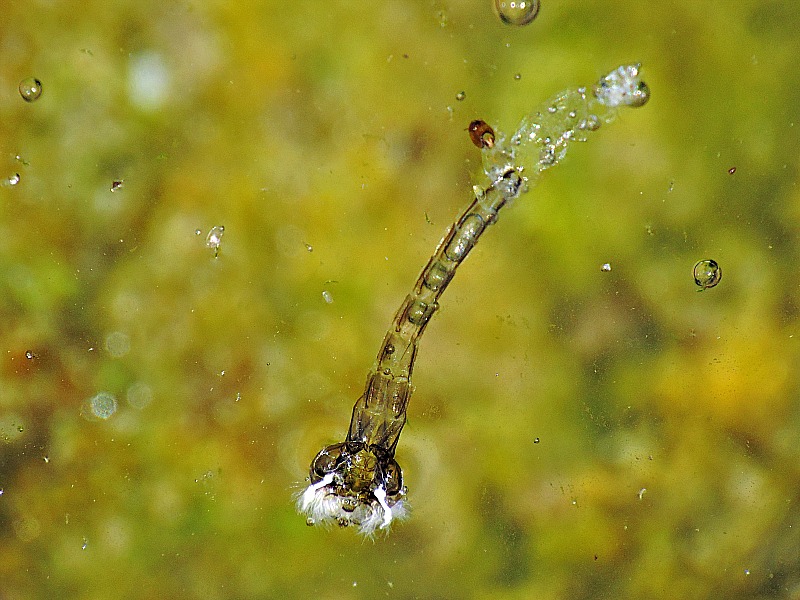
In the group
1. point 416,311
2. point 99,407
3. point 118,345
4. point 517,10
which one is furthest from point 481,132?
point 99,407

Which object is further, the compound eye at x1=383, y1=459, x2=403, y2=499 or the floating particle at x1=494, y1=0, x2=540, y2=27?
the compound eye at x1=383, y1=459, x2=403, y2=499

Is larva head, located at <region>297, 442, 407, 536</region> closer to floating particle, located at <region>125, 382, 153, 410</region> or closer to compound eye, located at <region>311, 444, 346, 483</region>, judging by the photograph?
compound eye, located at <region>311, 444, 346, 483</region>

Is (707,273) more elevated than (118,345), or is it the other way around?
(118,345)

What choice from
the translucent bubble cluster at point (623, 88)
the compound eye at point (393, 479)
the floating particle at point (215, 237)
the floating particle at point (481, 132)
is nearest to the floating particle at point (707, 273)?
the translucent bubble cluster at point (623, 88)

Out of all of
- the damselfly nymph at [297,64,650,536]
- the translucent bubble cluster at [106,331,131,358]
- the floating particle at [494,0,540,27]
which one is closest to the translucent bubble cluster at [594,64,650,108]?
the damselfly nymph at [297,64,650,536]

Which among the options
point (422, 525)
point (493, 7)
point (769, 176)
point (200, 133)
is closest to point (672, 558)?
point (422, 525)

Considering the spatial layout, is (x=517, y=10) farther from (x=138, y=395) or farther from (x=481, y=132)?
(x=138, y=395)

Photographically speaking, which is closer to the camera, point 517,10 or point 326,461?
point 517,10

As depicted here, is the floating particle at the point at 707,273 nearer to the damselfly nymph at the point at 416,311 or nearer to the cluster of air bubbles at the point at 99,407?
the damselfly nymph at the point at 416,311
